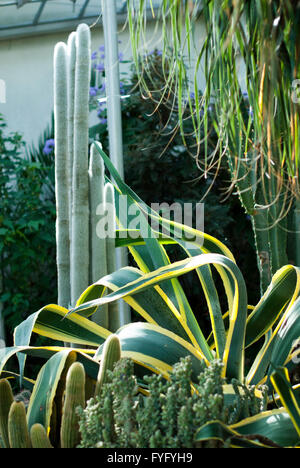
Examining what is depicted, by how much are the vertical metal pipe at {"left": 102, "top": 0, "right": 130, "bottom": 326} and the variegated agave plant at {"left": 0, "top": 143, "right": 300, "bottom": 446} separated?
24.2 inches

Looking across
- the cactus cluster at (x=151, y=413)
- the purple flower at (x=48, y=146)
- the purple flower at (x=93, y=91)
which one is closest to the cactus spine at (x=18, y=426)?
the cactus cluster at (x=151, y=413)

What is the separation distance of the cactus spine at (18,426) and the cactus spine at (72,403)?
0.08 m

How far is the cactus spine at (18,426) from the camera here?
1163 millimetres

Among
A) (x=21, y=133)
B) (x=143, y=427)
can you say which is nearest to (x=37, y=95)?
(x=21, y=133)

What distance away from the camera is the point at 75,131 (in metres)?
2.10

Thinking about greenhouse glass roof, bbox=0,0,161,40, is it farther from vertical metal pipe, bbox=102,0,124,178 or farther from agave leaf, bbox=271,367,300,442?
agave leaf, bbox=271,367,300,442

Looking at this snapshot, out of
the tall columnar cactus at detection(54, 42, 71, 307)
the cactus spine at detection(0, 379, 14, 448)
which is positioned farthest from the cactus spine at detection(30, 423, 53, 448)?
the tall columnar cactus at detection(54, 42, 71, 307)

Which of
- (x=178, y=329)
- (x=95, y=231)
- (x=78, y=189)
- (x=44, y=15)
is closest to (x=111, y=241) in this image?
(x=95, y=231)

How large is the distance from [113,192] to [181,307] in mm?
616

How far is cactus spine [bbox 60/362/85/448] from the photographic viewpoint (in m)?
1.19

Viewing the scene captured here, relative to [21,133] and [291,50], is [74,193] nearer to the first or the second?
[291,50]

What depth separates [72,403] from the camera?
1.20 m

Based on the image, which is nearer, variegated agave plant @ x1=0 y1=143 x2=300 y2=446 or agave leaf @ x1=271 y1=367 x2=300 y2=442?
agave leaf @ x1=271 y1=367 x2=300 y2=442

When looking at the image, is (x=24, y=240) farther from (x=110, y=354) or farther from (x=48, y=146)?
(x=110, y=354)
